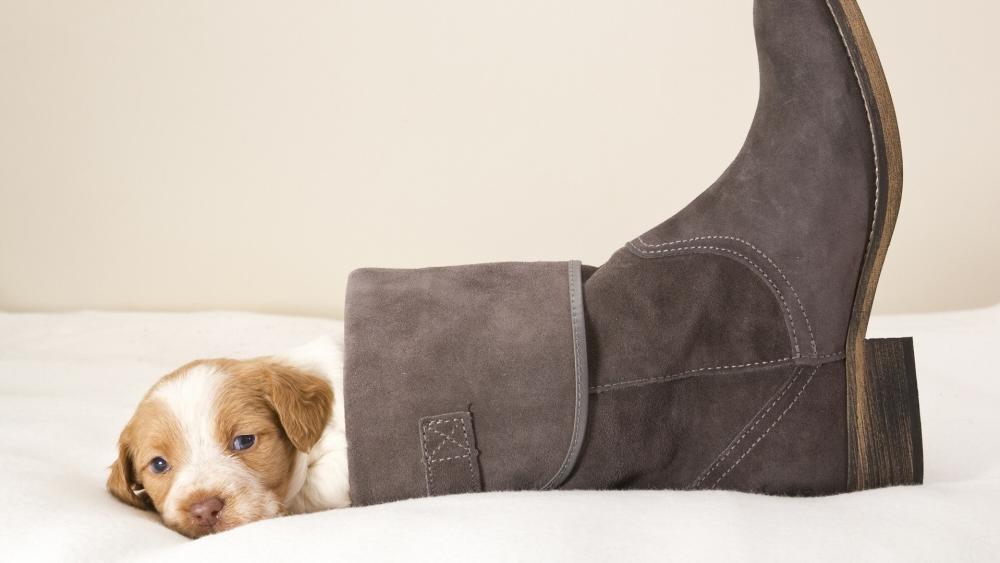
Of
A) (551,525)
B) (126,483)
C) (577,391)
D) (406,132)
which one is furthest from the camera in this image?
(406,132)

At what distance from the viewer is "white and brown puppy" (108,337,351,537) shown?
3.51ft

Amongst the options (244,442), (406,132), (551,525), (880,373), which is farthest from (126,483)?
(406,132)

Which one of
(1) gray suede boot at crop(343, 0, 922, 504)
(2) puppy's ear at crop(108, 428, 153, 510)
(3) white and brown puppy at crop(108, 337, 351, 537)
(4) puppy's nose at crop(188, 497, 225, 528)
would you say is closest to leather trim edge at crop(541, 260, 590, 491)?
(1) gray suede boot at crop(343, 0, 922, 504)

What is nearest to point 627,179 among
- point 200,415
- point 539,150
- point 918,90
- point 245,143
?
point 539,150

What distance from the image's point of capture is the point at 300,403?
1.12 m

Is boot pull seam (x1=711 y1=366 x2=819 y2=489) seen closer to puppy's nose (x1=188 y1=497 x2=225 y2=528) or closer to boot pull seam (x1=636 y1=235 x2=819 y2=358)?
Result: boot pull seam (x1=636 y1=235 x2=819 y2=358)

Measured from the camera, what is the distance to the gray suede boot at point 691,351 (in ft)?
3.47

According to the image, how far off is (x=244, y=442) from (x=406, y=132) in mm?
1516

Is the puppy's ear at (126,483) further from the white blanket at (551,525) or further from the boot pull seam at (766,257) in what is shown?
the boot pull seam at (766,257)

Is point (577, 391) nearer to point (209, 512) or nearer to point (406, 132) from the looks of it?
point (209, 512)

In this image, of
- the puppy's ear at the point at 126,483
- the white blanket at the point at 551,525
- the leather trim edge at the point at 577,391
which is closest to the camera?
Answer: the white blanket at the point at 551,525

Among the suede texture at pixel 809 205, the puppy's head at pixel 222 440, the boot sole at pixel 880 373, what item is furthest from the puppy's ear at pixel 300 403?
the boot sole at pixel 880 373

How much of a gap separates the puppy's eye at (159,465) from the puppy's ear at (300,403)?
0.15m

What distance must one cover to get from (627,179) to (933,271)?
0.92 metres
